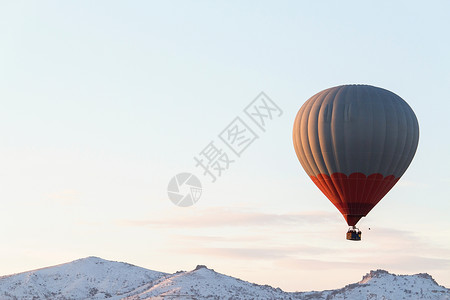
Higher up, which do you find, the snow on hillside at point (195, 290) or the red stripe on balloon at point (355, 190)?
the red stripe on balloon at point (355, 190)

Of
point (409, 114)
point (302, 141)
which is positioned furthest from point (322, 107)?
point (409, 114)

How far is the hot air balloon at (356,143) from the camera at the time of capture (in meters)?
78.6

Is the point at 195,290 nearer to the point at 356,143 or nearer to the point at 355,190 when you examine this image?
the point at 355,190

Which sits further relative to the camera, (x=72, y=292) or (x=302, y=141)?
(x=72, y=292)

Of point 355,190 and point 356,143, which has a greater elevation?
point 356,143

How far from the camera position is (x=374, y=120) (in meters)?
78.6

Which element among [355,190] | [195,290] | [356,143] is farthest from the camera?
[195,290]

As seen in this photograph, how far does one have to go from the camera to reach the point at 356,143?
78.6 metres

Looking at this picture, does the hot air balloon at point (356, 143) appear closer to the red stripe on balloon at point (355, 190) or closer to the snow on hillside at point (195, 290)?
the red stripe on balloon at point (355, 190)

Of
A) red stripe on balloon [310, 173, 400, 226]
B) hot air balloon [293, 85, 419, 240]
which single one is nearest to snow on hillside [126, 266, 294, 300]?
red stripe on balloon [310, 173, 400, 226]

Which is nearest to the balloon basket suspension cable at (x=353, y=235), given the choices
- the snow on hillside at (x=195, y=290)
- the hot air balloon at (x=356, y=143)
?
the hot air balloon at (x=356, y=143)

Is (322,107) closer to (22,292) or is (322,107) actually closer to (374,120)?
(374,120)

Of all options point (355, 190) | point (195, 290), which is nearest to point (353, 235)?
point (355, 190)

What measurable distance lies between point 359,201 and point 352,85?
11958 millimetres
